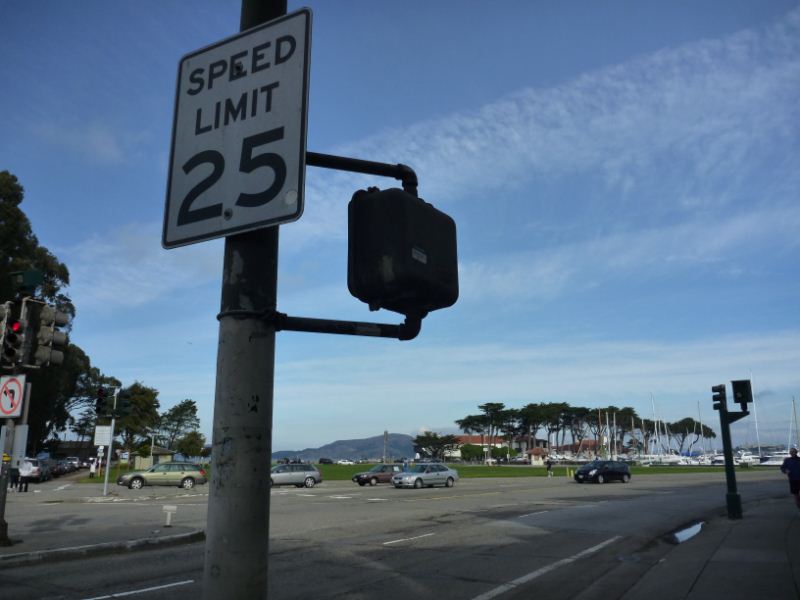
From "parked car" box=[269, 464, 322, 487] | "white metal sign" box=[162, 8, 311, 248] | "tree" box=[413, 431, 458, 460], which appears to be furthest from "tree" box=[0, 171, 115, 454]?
"tree" box=[413, 431, 458, 460]

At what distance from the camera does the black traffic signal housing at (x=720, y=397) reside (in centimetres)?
1836

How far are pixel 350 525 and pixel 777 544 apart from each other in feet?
31.3

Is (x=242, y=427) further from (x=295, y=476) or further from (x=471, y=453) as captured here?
(x=471, y=453)

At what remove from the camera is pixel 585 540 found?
1390 cm

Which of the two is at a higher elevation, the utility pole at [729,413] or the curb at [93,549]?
→ the utility pole at [729,413]

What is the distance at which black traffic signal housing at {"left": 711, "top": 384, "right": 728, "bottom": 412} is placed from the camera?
723 inches

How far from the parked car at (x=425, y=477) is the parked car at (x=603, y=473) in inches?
357

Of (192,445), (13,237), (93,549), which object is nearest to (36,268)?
(13,237)

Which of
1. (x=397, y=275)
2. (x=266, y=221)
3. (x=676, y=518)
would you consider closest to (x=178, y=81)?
(x=266, y=221)

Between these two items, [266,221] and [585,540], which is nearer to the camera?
[266,221]

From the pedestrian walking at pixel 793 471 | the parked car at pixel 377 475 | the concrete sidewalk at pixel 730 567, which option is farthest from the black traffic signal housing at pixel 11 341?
the parked car at pixel 377 475

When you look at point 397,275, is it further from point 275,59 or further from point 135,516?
point 135,516

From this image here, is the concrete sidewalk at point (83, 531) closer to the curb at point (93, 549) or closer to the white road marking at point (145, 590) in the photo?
the curb at point (93, 549)

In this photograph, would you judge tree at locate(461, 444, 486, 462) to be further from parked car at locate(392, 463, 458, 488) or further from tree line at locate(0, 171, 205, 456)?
parked car at locate(392, 463, 458, 488)
